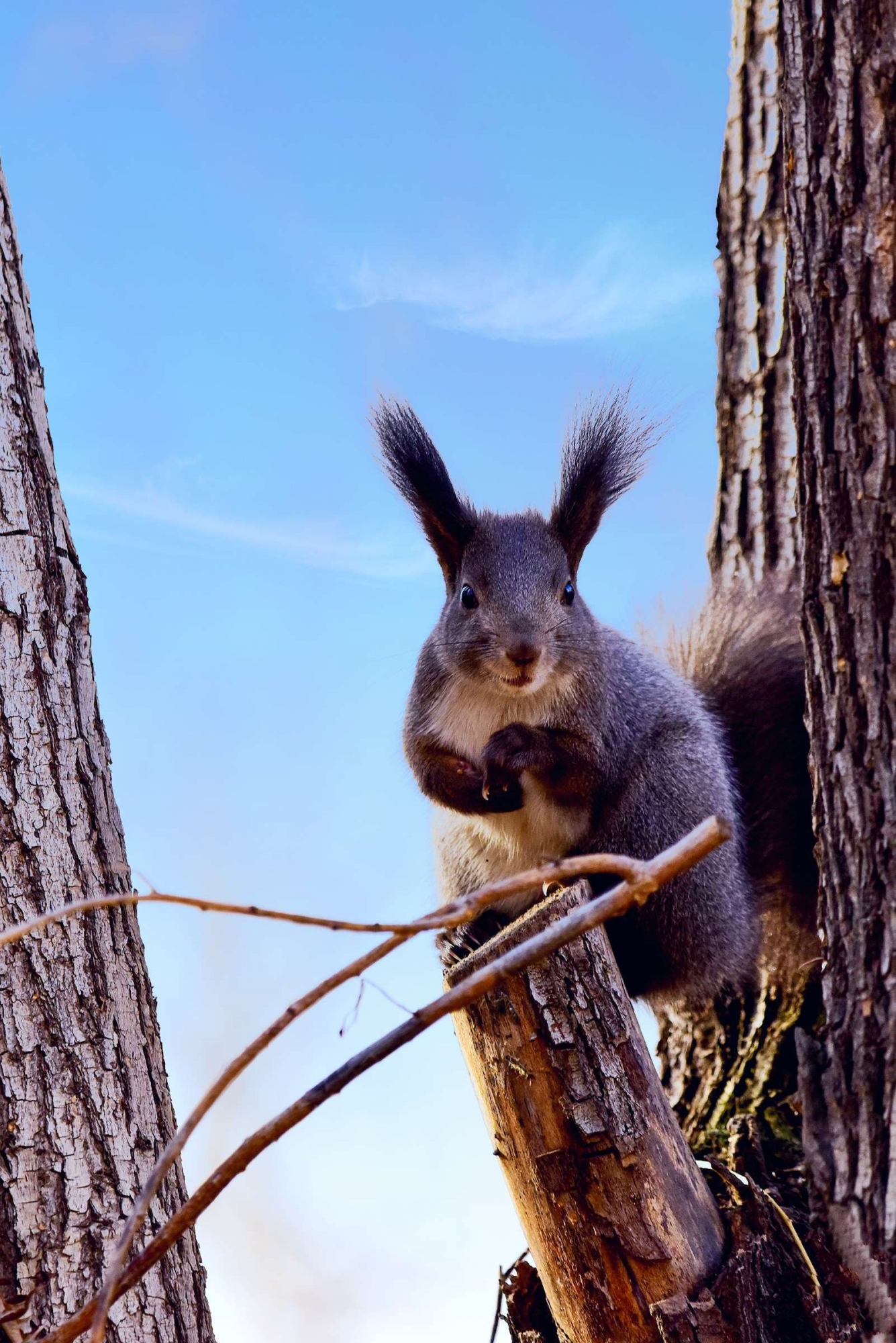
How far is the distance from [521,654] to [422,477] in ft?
2.15

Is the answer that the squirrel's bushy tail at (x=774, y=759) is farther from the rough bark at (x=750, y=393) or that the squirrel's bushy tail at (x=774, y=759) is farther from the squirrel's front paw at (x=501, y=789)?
the squirrel's front paw at (x=501, y=789)

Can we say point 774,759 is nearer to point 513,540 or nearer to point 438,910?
point 513,540

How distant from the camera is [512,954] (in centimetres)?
177

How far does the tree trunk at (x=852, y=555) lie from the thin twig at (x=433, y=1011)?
0.85 meters

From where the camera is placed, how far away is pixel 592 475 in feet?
11.8

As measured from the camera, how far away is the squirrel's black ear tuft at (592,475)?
11.8 feet

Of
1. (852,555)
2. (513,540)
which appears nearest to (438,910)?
(852,555)

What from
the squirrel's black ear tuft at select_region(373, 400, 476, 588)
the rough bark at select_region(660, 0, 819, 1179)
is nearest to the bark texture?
the rough bark at select_region(660, 0, 819, 1179)

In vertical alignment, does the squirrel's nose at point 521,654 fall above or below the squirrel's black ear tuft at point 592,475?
below

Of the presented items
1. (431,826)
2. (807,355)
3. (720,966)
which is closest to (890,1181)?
(720,966)

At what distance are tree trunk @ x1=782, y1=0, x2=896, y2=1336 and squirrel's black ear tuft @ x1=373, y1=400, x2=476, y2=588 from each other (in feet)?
3.98

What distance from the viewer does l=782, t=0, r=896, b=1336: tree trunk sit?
8.03 feet

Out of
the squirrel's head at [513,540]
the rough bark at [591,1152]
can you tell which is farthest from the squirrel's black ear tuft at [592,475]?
the rough bark at [591,1152]

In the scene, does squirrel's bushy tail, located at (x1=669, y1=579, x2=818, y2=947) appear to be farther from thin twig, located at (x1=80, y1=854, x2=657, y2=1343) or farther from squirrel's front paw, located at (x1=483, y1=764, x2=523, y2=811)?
thin twig, located at (x1=80, y1=854, x2=657, y2=1343)
